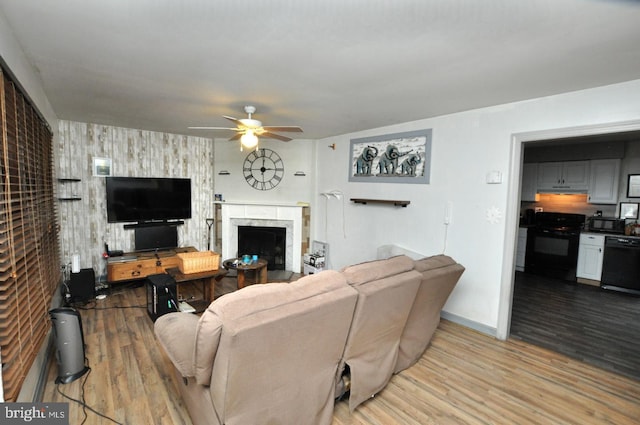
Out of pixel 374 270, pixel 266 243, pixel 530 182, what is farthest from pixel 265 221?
pixel 530 182

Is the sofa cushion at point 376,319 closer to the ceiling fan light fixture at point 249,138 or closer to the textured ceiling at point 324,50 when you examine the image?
the textured ceiling at point 324,50

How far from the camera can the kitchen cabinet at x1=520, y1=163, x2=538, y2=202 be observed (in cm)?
555

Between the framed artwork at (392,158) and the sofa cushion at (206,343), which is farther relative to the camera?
the framed artwork at (392,158)

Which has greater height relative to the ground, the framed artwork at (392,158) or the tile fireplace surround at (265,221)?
the framed artwork at (392,158)

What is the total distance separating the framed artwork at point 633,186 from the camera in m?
4.67

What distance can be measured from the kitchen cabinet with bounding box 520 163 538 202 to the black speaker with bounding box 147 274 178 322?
610cm

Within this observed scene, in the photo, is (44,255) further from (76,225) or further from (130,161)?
(130,161)

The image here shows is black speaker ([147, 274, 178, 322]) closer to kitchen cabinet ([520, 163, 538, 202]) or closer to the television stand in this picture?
the television stand

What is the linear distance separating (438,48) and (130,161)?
4628 millimetres

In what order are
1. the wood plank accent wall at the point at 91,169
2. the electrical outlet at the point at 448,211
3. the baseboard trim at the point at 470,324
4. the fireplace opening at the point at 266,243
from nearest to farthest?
1. the baseboard trim at the point at 470,324
2. the electrical outlet at the point at 448,211
3. the wood plank accent wall at the point at 91,169
4. the fireplace opening at the point at 266,243

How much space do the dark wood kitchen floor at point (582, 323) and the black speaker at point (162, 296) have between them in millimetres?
3739

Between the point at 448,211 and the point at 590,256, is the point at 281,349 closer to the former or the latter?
the point at 448,211

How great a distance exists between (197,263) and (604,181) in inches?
253

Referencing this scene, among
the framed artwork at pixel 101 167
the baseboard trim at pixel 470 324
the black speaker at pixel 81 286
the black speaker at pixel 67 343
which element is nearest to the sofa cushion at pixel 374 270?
the baseboard trim at pixel 470 324
